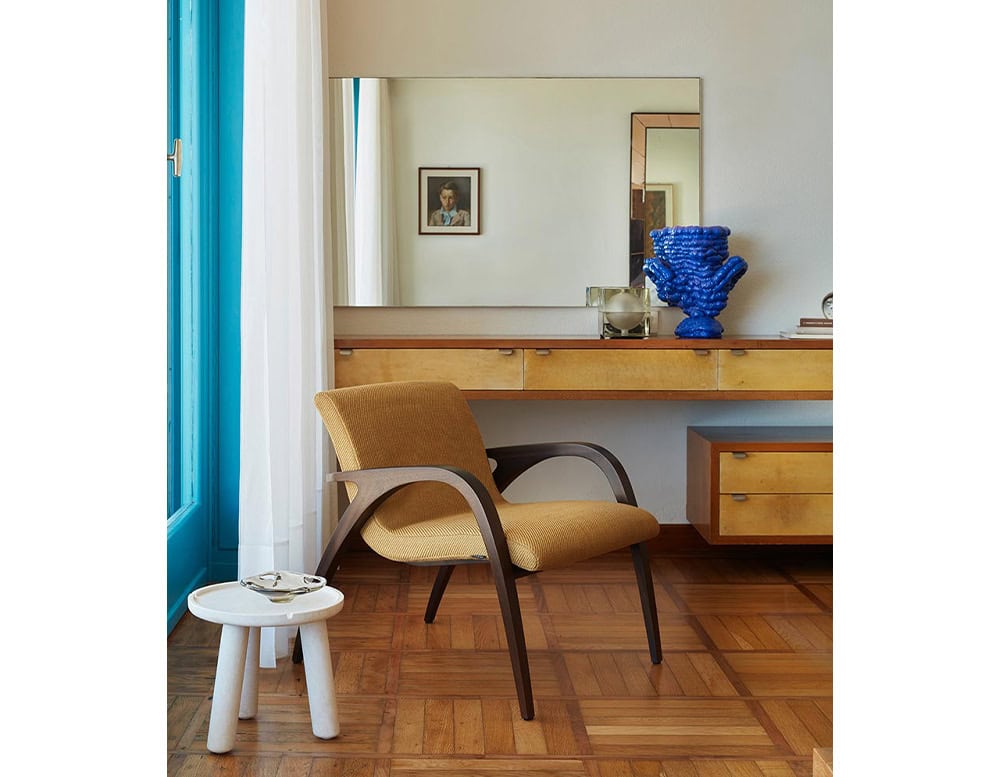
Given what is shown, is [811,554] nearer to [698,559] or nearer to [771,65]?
[698,559]

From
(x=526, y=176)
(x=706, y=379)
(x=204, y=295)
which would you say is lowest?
(x=706, y=379)

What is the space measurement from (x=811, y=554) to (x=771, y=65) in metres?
1.87

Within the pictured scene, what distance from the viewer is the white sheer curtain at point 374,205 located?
12.5 feet

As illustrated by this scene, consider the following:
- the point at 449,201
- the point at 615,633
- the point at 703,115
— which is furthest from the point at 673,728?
the point at 703,115

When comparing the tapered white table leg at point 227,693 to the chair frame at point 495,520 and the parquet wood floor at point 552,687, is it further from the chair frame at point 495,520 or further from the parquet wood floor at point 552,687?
the chair frame at point 495,520

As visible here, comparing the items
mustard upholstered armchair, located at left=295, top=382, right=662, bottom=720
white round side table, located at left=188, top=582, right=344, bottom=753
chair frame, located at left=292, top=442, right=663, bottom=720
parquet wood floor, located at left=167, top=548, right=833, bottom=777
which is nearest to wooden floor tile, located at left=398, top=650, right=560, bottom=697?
parquet wood floor, located at left=167, top=548, right=833, bottom=777

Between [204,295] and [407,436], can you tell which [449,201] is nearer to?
[204,295]

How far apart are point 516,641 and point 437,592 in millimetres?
721

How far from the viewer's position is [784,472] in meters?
3.44

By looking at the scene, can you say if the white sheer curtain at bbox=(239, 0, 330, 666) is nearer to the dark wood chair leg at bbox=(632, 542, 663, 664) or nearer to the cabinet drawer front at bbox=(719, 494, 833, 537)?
the dark wood chair leg at bbox=(632, 542, 663, 664)
